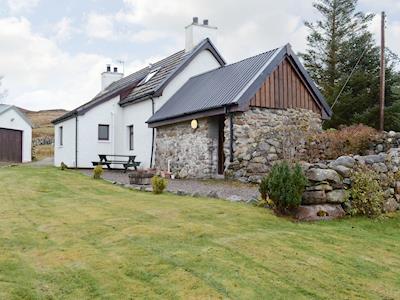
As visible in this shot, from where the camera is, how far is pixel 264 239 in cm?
698

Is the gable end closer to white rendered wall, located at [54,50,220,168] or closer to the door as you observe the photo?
the door

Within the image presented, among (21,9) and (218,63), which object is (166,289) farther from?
(218,63)

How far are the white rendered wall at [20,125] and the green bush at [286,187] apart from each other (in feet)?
91.6

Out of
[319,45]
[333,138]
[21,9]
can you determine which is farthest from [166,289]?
[319,45]

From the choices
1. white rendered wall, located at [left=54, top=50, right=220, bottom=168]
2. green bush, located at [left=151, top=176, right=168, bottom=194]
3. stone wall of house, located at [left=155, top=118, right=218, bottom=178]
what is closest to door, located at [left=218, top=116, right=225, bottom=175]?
stone wall of house, located at [left=155, top=118, right=218, bottom=178]

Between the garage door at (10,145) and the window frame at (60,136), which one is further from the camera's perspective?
the garage door at (10,145)

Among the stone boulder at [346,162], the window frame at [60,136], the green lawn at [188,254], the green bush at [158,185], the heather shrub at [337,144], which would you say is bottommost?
the green lawn at [188,254]

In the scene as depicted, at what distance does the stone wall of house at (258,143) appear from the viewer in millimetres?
15180

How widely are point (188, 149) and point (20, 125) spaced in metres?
20.3

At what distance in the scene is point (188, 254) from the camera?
6.00 metres

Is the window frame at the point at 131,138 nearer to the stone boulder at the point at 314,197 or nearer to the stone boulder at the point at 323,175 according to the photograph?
the stone boulder at the point at 323,175

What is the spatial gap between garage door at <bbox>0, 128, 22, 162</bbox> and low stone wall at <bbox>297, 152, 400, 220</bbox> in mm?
27660

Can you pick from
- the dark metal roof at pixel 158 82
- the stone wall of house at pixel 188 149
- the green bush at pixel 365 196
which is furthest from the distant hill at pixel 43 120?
the green bush at pixel 365 196

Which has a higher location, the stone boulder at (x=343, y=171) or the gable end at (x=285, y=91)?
the gable end at (x=285, y=91)
